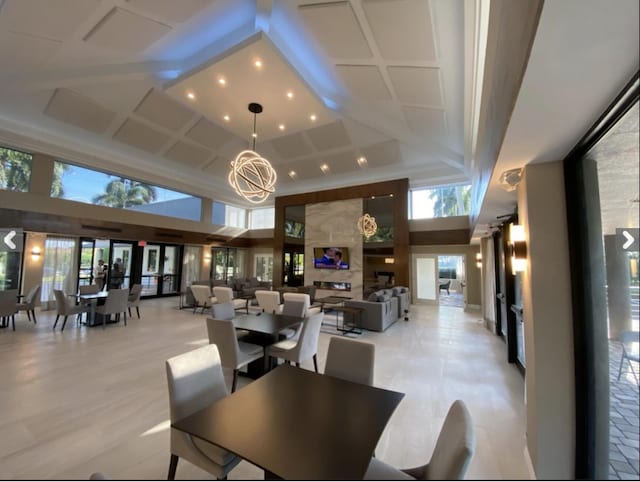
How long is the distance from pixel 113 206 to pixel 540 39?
1119 cm

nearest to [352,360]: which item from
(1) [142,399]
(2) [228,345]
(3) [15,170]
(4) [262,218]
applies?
(2) [228,345]

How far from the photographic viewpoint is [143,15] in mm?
4289

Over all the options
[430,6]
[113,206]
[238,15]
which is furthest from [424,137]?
[113,206]

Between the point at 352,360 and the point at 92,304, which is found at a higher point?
the point at 352,360

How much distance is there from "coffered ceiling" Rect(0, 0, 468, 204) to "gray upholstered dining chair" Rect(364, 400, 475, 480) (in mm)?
4913

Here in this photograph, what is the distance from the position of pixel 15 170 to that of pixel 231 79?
6610 mm

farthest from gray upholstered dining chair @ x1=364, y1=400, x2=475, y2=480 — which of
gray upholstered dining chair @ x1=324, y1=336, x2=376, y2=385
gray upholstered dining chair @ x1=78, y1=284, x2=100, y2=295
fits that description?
gray upholstered dining chair @ x1=78, y1=284, x2=100, y2=295

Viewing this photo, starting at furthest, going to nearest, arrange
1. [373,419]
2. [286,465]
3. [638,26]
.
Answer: [373,419]
[286,465]
[638,26]

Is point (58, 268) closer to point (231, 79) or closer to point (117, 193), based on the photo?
point (117, 193)

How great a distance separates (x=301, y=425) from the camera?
1414mm

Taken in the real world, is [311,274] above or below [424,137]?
below

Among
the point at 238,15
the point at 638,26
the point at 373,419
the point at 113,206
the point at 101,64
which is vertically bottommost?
the point at 373,419

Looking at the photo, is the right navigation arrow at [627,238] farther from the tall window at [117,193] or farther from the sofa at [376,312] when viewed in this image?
the tall window at [117,193]

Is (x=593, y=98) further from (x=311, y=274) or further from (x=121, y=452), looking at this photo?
(x=311, y=274)
